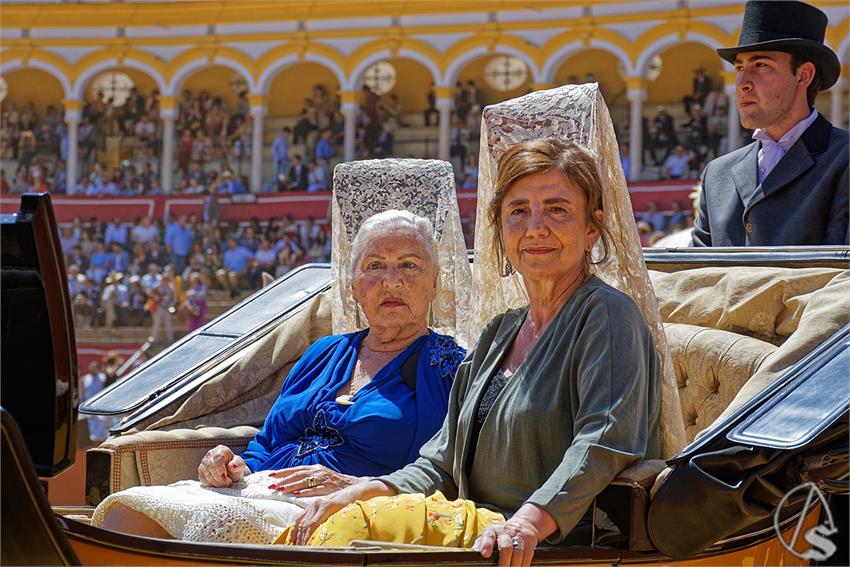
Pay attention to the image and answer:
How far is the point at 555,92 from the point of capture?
350 cm

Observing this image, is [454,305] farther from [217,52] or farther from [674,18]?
[217,52]

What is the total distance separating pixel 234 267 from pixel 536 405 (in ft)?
64.2

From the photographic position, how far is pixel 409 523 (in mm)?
2730

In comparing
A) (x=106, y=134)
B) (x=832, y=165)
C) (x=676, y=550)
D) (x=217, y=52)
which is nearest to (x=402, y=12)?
(x=217, y=52)

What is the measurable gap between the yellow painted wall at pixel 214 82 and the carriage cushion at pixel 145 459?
26170 millimetres

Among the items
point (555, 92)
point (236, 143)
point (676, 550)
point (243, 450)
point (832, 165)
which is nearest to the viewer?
point (676, 550)

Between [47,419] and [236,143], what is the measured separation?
2572cm

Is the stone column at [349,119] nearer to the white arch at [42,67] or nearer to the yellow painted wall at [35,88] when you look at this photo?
the white arch at [42,67]

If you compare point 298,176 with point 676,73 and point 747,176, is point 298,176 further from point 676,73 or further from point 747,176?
point 747,176

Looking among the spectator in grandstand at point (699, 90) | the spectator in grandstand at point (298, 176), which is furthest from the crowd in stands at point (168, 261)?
the spectator in grandstand at point (699, 90)

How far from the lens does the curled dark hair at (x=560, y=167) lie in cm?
303

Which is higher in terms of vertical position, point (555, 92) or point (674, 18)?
point (674, 18)

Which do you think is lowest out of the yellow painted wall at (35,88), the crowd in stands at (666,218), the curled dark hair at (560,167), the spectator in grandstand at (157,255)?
the spectator in grandstand at (157,255)

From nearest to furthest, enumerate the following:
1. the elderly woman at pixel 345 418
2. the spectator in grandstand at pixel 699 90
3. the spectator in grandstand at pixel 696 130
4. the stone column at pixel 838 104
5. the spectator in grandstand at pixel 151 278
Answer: the elderly woman at pixel 345 418 < the spectator in grandstand at pixel 151 278 < the stone column at pixel 838 104 < the spectator in grandstand at pixel 696 130 < the spectator in grandstand at pixel 699 90
